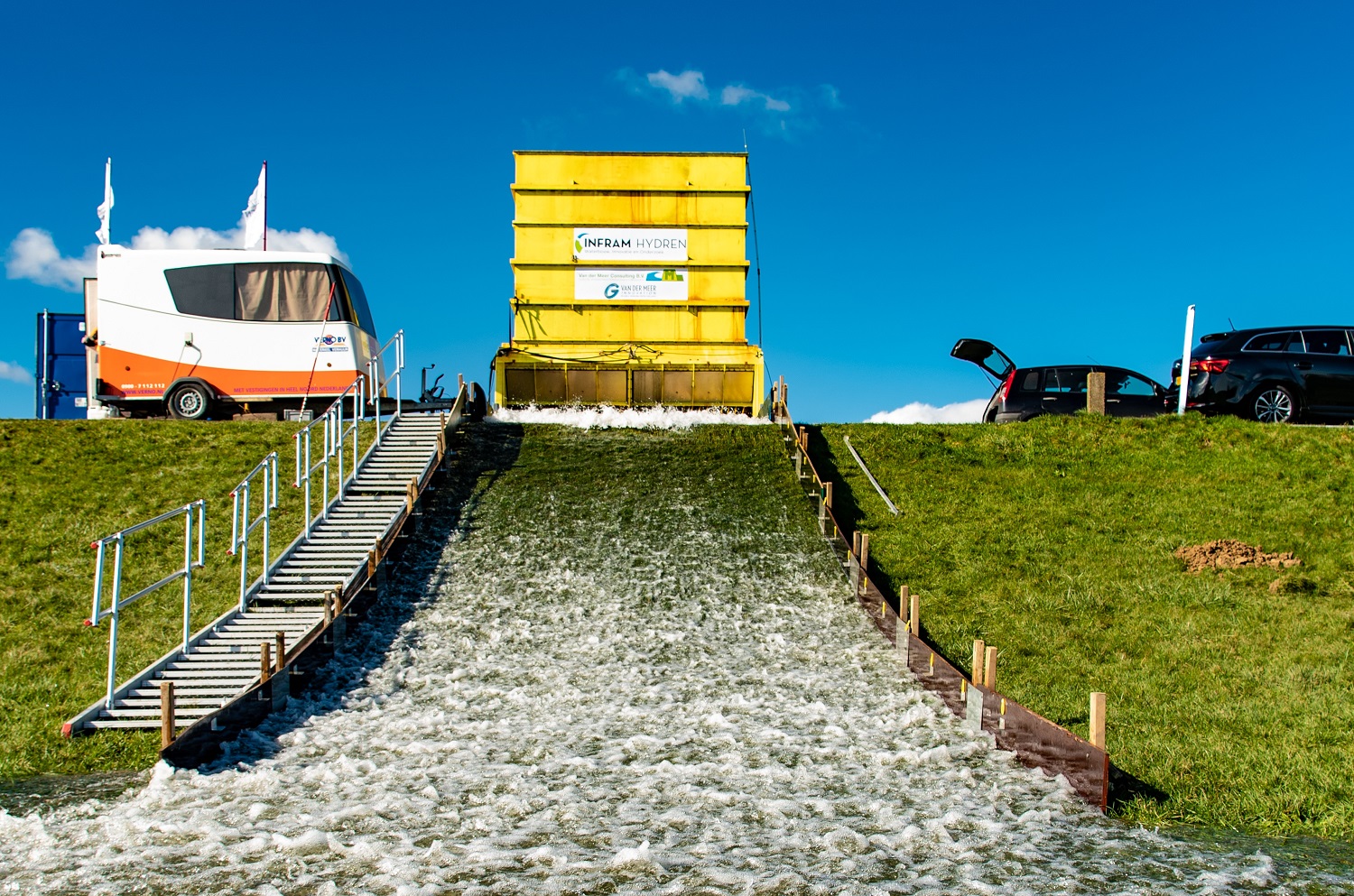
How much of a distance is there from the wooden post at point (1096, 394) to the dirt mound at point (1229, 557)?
304 inches

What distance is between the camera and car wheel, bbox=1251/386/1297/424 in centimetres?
2094

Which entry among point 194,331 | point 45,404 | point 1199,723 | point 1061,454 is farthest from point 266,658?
point 45,404

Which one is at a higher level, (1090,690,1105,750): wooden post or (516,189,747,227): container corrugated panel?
(516,189,747,227): container corrugated panel

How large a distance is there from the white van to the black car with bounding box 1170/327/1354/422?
17343 mm

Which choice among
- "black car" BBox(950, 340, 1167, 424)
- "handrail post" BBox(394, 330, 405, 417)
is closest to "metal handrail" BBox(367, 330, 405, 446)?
"handrail post" BBox(394, 330, 405, 417)

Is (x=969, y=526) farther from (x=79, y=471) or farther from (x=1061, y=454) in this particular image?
(x=79, y=471)

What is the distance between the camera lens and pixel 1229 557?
14758 millimetres

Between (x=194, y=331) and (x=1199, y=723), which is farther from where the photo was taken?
(x=194, y=331)

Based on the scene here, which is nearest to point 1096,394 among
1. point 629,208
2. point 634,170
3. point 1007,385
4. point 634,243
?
point 1007,385

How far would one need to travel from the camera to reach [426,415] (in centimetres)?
2073

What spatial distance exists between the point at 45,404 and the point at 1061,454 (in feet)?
77.6

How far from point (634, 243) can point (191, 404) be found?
9883 millimetres

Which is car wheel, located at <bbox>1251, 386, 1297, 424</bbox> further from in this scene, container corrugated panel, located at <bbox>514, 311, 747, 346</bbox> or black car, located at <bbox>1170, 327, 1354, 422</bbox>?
container corrugated panel, located at <bbox>514, 311, 747, 346</bbox>

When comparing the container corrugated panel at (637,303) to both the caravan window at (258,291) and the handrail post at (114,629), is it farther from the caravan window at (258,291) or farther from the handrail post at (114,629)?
the handrail post at (114,629)
